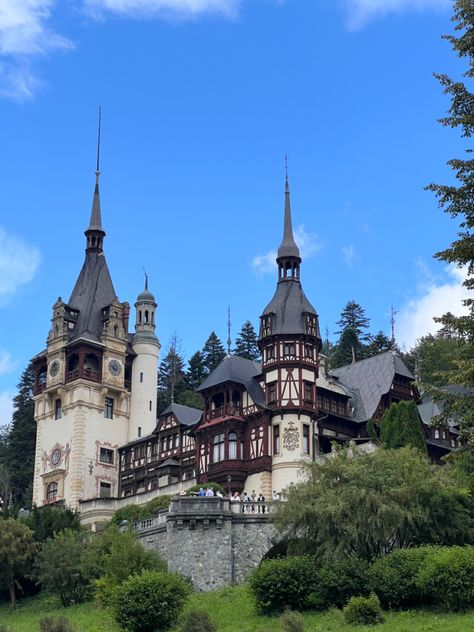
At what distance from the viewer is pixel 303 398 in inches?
2566

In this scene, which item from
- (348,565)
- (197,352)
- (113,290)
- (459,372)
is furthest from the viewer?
(197,352)

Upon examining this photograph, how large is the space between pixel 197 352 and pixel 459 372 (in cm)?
7714

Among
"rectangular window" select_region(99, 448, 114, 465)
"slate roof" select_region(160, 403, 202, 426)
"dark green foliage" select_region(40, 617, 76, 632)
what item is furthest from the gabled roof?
"dark green foliage" select_region(40, 617, 76, 632)

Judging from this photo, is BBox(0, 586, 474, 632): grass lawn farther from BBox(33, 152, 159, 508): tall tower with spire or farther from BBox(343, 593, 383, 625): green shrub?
BBox(33, 152, 159, 508): tall tower with spire

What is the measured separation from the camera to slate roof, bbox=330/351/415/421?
2753 inches

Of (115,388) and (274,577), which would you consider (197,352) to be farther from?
(274,577)

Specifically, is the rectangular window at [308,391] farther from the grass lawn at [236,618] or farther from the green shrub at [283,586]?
the green shrub at [283,586]

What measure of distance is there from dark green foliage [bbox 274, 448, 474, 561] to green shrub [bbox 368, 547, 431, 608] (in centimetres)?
246

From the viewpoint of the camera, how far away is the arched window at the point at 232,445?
66188 millimetres

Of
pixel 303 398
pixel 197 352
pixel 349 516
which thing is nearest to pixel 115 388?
pixel 303 398

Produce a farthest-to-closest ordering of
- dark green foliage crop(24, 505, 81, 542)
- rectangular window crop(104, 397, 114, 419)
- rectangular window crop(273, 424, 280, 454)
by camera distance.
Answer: rectangular window crop(104, 397, 114, 419) < rectangular window crop(273, 424, 280, 454) < dark green foliage crop(24, 505, 81, 542)

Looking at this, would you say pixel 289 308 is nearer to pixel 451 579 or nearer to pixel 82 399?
pixel 82 399

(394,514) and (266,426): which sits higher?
(266,426)

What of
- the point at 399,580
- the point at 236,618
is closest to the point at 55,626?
the point at 236,618
